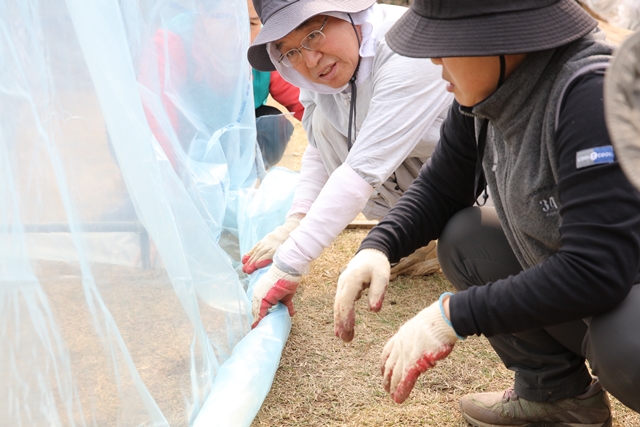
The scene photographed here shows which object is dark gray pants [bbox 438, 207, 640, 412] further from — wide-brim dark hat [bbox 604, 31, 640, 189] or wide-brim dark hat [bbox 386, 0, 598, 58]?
wide-brim dark hat [bbox 604, 31, 640, 189]

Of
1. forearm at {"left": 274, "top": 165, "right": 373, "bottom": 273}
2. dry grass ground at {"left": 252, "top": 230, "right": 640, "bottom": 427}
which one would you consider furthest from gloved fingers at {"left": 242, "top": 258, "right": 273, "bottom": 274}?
forearm at {"left": 274, "top": 165, "right": 373, "bottom": 273}

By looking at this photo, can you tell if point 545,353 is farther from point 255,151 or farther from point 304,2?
point 255,151

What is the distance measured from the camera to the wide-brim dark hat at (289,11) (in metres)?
1.57

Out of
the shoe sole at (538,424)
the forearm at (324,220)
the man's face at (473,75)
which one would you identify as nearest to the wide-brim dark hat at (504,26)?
the man's face at (473,75)

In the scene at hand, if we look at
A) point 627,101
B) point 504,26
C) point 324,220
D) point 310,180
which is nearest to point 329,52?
point 324,220

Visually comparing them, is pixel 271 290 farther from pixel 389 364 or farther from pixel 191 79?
pixel 191 79

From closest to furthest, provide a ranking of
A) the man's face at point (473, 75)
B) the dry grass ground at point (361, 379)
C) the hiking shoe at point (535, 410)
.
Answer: the man's face at point (473, 75) < the hiking shoe at point (535, 410) < the dry grass ground at point (361, 379)

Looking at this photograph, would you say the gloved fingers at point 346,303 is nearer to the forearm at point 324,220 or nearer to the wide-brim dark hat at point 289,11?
the forearm at point 324,220

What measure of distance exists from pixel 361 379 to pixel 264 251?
0.51 meters

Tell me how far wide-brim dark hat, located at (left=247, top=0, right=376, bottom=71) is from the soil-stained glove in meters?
0.58

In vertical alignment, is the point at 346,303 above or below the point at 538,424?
above

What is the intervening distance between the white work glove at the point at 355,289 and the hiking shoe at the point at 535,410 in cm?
39

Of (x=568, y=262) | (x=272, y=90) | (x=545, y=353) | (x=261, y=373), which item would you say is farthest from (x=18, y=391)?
(x=272, y=90)

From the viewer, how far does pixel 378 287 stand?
1.18m
